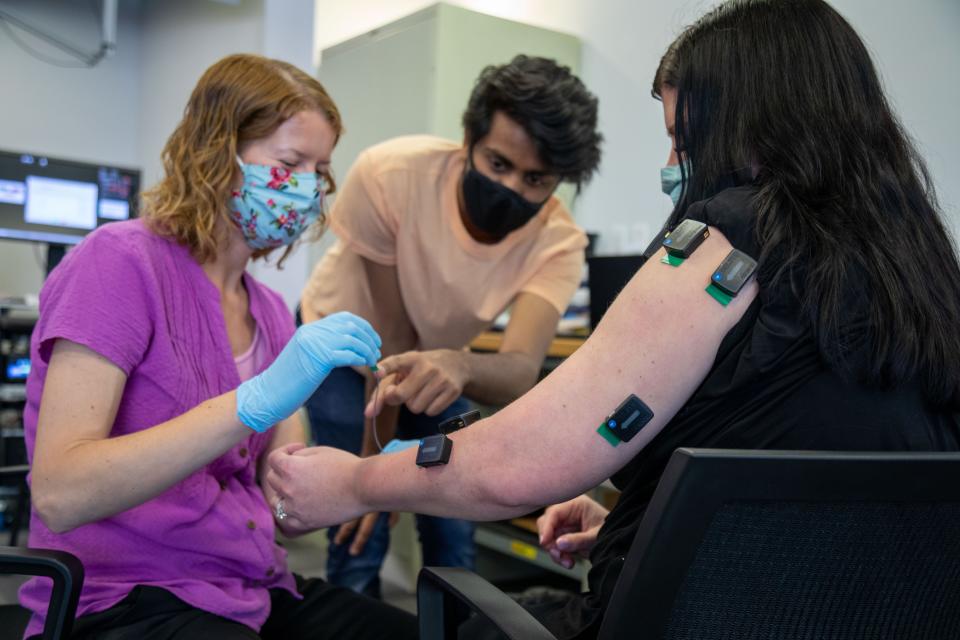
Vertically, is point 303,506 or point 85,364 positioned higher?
point 85,364

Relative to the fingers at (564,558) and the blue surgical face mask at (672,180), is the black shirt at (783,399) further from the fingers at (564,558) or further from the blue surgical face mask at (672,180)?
the fingers at (564,558)

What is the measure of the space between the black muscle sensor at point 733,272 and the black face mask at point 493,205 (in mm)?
1136

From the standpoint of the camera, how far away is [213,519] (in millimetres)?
1221

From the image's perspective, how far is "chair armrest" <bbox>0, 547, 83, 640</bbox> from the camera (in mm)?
971

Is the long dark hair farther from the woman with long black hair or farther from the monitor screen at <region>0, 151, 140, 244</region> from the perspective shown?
the monitor screen at <region>0, 151, 140, 244</region>

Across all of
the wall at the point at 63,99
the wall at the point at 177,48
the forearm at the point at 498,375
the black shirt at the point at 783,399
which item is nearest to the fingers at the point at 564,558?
the black shirt at the point at 783,399

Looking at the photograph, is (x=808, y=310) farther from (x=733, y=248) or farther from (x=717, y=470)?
(x=717, y=470)

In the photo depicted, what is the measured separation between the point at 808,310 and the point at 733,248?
9cm

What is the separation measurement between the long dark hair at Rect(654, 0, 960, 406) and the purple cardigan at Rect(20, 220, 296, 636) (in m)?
0.69

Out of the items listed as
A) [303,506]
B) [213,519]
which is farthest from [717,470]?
[213,519]

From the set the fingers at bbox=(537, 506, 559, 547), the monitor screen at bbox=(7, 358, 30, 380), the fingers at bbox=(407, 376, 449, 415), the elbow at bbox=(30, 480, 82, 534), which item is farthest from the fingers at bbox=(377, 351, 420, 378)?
the monitor screen at bbox=(7, 358, 30, 380)

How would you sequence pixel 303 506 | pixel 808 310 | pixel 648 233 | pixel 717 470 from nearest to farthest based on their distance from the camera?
pixel 717 470 < pixel 808 310 < pixel 303 506 < pixel 648 233

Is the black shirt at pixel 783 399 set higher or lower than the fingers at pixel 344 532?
higher

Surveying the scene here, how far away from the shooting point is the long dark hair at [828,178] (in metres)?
0.82
